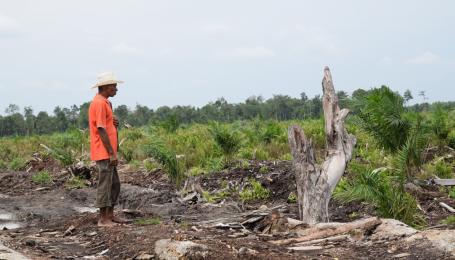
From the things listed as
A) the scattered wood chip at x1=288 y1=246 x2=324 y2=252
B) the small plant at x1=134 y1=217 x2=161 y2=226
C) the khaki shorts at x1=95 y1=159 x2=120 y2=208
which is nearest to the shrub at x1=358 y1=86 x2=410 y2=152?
the small plant at x1=134 y1=217 x2=161 y2=226

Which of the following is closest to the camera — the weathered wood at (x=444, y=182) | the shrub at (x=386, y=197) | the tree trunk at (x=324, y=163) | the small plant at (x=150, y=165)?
the shrub at (x=386, y=197)

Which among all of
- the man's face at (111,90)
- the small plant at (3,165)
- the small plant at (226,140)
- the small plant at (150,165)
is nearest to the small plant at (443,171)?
the small plant at (226,140)

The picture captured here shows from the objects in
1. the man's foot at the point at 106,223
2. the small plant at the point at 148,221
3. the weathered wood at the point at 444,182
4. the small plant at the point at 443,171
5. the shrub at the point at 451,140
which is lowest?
the small plant at the point at 148,221

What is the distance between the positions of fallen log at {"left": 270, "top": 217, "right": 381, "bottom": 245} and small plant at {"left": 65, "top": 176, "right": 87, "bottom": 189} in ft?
22.8

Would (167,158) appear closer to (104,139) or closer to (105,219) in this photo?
(105,219)

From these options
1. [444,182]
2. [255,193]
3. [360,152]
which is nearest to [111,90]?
[255,193]

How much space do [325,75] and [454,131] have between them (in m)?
6.20

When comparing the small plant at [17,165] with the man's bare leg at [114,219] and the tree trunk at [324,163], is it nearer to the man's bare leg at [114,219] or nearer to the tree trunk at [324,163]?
the man's bare leg at [114,219]

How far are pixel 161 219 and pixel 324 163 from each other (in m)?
2.38

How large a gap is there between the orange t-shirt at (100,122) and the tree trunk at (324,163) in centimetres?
222

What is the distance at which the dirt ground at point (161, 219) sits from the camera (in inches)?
226

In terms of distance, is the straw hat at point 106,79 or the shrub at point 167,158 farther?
the shrub at point 167,158

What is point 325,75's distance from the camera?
733cm

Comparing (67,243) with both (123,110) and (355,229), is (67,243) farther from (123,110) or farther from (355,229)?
(123,110)
